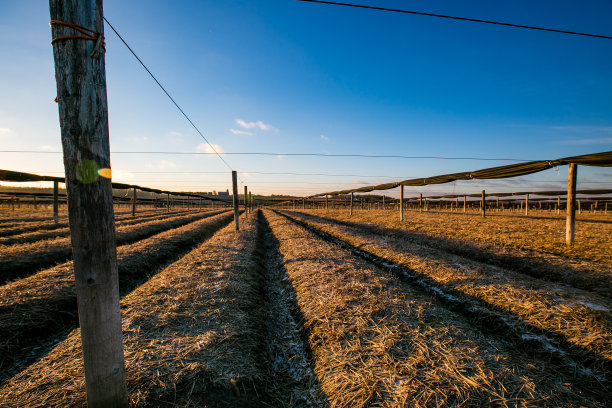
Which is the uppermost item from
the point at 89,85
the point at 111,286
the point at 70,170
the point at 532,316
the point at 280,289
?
the point at 89,85

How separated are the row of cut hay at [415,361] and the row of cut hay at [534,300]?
839 millimetres

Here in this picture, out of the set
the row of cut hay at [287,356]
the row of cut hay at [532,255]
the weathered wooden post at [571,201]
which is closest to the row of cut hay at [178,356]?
the row of cut hay at [287,356]

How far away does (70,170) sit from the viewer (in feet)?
5.78

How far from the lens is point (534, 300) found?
431 cm

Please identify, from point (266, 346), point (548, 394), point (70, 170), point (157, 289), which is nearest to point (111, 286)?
point (70, 170)

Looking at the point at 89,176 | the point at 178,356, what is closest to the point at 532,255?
the point at 178,356

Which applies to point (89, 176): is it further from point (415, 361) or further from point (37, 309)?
point (37, 309)

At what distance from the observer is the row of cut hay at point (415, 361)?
2.31 m

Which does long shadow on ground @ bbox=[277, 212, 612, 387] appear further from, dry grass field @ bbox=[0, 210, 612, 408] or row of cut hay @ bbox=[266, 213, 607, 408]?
row of cut hay @ bbox=[266, 213, 607, 408]

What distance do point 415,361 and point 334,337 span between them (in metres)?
1.10

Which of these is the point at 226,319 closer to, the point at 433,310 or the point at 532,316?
the point at 433,310

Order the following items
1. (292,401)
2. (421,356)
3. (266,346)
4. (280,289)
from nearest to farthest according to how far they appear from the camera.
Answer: (292,401), (421,356), (266,346), (280,289)

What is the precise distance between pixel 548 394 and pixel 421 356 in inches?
44.7

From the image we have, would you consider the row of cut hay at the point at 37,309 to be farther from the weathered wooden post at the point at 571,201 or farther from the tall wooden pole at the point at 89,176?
the weathered wooden post at the point at 571,201
